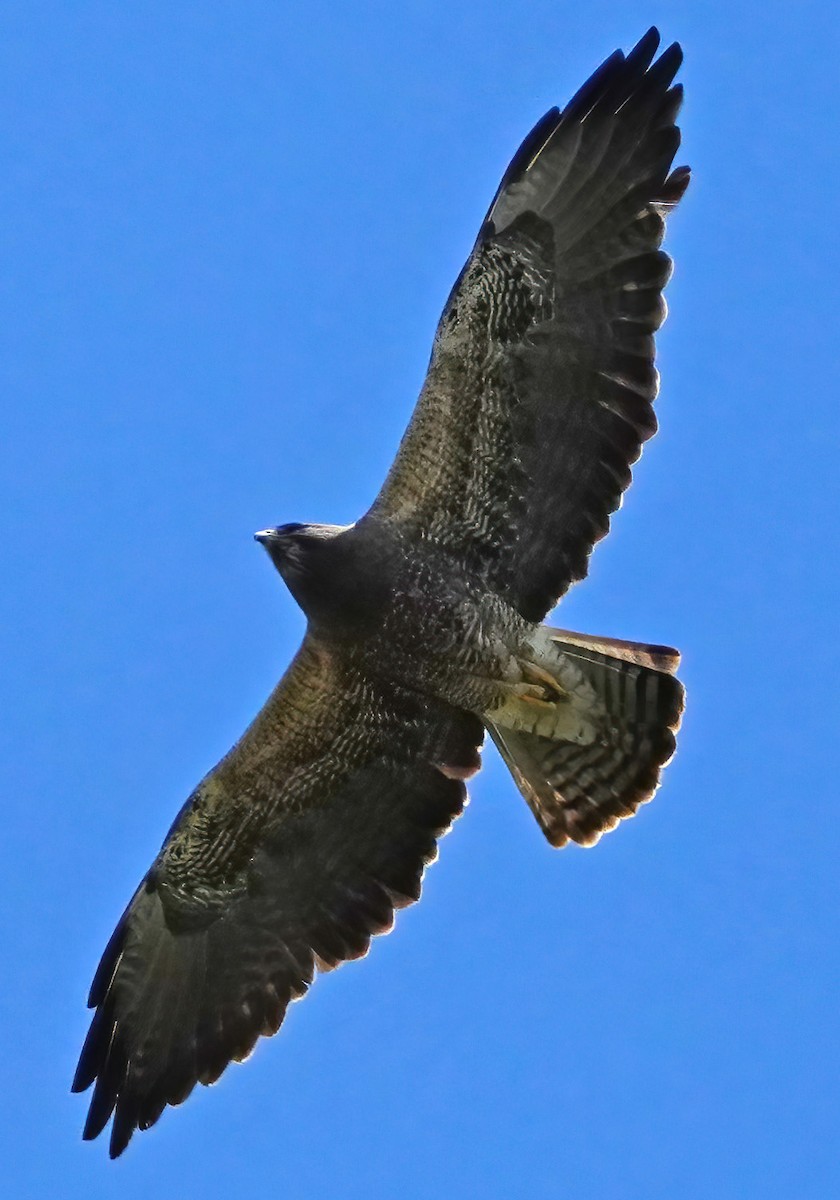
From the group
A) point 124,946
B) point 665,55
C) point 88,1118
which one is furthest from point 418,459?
point 88,1118

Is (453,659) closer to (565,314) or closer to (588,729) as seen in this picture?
(588,729)

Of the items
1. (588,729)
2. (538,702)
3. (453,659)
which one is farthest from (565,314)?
(588,729)

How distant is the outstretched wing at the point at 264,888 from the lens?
479 inches

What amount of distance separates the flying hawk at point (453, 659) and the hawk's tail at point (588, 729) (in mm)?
12

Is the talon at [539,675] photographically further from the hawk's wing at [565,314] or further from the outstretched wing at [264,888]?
the hawk's wing at [565,314]

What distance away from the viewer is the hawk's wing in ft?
37.6

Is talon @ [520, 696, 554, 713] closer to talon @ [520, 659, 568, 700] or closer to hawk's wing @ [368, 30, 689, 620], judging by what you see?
talon @ [520, 659, 568, 700]

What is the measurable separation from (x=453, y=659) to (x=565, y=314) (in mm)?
1957

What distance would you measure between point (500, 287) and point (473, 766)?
268 cm

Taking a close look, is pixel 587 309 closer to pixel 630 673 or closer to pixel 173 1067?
pixel 630 673

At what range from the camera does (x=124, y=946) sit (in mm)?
12266

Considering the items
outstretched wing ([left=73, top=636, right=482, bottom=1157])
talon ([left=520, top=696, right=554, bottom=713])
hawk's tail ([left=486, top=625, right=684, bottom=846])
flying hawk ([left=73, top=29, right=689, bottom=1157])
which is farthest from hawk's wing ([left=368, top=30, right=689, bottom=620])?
outstretched wing ([left=73, top=636, right=482, bottom=1157])

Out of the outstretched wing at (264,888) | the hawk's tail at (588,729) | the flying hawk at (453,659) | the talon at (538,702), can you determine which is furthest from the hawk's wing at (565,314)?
the outstretched wing at (264,888)

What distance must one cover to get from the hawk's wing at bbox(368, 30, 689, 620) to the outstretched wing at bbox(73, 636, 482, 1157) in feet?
4.75
